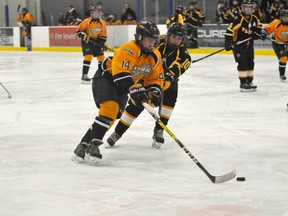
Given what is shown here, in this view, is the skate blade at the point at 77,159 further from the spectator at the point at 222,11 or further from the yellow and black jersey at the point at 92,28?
the spectator at the point at 222,11

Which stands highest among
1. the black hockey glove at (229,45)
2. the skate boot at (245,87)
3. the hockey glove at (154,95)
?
the black hockey glove at (229,45)

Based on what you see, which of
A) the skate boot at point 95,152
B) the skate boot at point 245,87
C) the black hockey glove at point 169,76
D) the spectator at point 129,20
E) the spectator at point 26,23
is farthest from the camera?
the spectator at point 26,23

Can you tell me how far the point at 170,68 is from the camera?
15.3ft

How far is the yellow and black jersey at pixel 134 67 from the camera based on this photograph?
4.01 meters

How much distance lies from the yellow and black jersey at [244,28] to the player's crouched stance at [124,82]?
4237 millimetres

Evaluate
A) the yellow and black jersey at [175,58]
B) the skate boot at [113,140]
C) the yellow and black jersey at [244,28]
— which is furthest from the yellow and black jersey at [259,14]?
the skate boot at [113,140]

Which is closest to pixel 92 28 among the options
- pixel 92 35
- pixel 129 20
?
pixel 92 35

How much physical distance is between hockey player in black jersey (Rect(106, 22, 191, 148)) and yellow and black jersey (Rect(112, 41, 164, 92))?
25 centimetres

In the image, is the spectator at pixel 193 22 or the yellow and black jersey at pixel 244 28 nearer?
the yellow and black jersey at pixel 244 28

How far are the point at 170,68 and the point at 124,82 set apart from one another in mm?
746

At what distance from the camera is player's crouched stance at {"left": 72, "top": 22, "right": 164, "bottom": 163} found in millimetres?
4012

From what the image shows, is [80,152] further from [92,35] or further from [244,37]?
[92,35]

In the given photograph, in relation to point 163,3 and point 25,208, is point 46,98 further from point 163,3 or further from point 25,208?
point 163,3

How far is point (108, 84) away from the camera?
13.7ft
